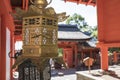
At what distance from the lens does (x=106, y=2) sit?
752cm

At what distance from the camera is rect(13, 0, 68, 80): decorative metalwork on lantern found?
1.41m

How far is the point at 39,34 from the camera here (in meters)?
1.43

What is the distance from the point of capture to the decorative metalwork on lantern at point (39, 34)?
141 centimetres

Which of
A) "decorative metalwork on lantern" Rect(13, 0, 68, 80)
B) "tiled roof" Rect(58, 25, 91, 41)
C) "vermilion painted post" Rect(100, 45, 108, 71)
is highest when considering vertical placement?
"tiled roof" Rect(58, 25, 91, 41)

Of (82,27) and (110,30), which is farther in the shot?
(82,27)

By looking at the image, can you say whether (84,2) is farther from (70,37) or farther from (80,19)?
(80,19)

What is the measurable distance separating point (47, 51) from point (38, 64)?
114 mm

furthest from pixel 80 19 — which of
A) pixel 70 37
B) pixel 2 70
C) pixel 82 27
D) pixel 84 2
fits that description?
pixel 2 70

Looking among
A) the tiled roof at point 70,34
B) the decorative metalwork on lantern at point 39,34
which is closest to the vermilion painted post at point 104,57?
the decorative metalwork on lantern at point 39,34

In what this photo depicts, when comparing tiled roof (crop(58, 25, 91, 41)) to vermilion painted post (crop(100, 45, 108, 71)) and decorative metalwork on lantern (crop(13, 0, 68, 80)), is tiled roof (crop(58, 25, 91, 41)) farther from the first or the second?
decorative metalwork on lantern (crop(13, 0, 68, 80))

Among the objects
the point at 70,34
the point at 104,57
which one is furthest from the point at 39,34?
the point at 70,34

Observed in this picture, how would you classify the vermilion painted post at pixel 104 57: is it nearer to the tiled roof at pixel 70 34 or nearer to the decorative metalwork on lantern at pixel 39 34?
the decorative metalwork on lantern at pixel 39 34

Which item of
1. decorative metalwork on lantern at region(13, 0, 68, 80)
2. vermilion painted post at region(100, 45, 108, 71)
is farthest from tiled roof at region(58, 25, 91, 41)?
decorative metalwork on lantern at region(13, 0, 68, 80)

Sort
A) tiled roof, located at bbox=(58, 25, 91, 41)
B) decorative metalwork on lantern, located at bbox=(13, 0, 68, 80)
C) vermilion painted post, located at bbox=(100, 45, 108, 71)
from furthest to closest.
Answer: tiled roof, located at bbox=(58, 25, 91, 41)
vermilion painted post, located at bbox=(100, 45, 108, 71)
decorative metalwork on lantern, located at bbox=(13, 0, 68, 80)
